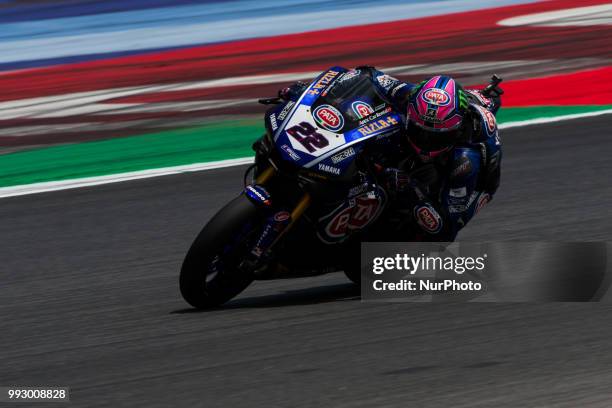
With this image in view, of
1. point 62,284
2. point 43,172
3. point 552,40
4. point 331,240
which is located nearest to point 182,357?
point 331,240

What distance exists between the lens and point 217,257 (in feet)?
20.1

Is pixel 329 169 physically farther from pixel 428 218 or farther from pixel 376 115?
pixel 428 218

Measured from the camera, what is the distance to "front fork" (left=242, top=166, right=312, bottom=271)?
6098mm

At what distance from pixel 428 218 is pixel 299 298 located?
93cm

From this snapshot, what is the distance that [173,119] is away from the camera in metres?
13.3

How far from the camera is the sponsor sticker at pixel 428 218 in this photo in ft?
20.7

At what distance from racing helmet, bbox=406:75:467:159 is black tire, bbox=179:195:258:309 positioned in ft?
3.06

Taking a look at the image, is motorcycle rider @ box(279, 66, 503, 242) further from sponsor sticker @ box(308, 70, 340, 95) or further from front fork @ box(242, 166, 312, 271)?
front fork @ box(242, 166, 312, 271)

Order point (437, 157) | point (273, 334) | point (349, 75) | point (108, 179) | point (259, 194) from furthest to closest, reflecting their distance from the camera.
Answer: point (108, 179)
point (349, 75)
point (437, 157)
point (259, 194)
point (273, 334)

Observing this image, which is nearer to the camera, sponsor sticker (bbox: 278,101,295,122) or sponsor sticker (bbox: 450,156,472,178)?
sponsor sticker (bbox: 278,101,295,122)

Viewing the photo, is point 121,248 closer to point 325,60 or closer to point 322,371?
point 322,371

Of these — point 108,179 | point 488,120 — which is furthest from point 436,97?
point 108,179

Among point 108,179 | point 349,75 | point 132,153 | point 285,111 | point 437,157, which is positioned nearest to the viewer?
point 285,111

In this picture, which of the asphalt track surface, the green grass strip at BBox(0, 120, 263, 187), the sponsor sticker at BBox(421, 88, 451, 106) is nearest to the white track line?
the green grass strip at BBox(0, 120, 263, 187)
